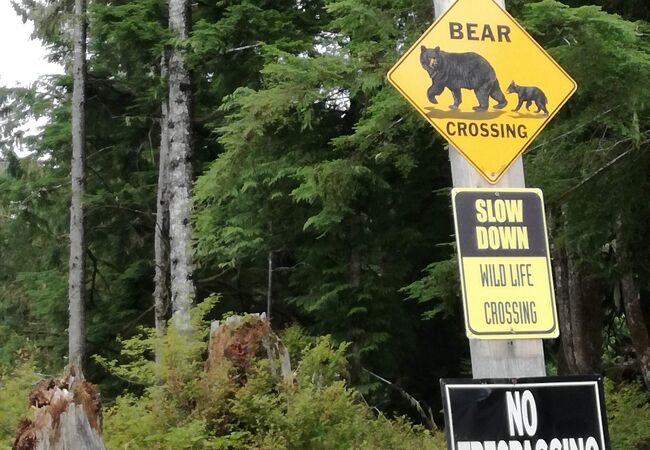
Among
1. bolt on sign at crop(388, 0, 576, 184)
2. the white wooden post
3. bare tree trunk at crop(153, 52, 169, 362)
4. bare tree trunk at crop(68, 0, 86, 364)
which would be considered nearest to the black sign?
the white wooden post

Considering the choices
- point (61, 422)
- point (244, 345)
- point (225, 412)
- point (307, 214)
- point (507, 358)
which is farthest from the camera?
point (307, 214)

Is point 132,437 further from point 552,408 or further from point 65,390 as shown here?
point 552,408

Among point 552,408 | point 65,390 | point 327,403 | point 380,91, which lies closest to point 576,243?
point 380,91

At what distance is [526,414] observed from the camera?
3391 mm

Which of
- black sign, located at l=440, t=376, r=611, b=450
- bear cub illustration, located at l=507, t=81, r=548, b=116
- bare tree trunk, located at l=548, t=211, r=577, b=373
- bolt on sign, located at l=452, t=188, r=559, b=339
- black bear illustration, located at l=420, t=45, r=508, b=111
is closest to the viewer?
black sign, located at l=440, t=376, r=611, b=450

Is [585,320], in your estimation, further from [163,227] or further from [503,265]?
[503,265]

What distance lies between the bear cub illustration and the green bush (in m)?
4.28

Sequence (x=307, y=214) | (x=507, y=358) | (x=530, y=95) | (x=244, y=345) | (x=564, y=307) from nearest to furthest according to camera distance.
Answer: (x=507, y=358), (x=530, y=95), (x=244, y=345), (x=564, y=307), (x=307, y=214)

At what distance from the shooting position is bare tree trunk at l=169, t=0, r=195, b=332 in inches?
534

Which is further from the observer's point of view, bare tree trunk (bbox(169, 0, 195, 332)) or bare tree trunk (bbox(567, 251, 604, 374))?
bare tree trunk (bbox(169, 0, 195, 332))

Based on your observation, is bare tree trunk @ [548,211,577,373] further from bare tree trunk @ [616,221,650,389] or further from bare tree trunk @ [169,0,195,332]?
bare tree trunk @ [169,0,195,332]

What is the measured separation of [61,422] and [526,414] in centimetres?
415

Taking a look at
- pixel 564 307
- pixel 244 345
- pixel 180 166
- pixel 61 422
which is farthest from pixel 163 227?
pixel 61 422

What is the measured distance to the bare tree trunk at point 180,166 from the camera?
13555 millimetres
